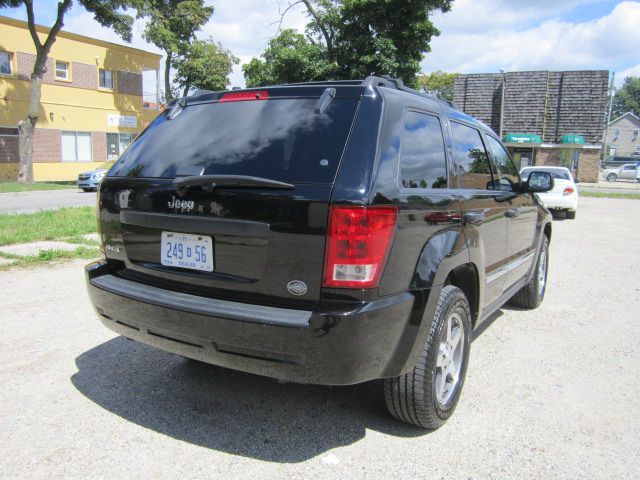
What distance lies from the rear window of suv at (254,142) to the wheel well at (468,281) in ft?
3.69

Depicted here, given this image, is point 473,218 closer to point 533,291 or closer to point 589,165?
point 533,291

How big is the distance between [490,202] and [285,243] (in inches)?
73.7

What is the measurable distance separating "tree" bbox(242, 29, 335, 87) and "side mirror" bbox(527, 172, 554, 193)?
20.6 meters

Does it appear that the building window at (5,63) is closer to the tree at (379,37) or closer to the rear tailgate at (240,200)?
the tree at (379,37)

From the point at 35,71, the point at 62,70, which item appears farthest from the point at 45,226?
the point at 62,70

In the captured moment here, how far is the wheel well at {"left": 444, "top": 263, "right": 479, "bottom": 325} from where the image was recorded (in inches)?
124

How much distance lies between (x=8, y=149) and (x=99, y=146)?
529 centimetres

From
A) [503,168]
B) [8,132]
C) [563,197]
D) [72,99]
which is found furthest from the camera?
[72,99]

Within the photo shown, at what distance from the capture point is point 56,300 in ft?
17.2

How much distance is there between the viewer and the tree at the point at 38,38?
2262 cm

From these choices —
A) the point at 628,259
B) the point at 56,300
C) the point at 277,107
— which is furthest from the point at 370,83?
the point at 628,259

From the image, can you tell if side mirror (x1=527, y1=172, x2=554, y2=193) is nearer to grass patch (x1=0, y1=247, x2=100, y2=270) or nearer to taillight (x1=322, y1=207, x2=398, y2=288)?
taillight (x1=322, y1=207, x2=398, y2=288)

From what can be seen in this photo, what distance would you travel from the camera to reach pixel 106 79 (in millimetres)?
31109

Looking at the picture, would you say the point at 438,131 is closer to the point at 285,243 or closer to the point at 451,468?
the point at 285,243
